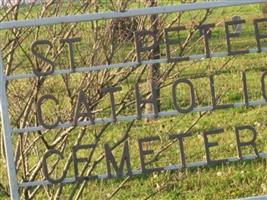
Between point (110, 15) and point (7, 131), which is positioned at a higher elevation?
point (110, 15)

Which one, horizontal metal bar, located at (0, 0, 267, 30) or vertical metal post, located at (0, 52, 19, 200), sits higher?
horizontal metal bar, located at (0, 0, 267, 30)

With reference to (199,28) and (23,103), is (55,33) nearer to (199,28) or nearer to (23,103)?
(23,103)

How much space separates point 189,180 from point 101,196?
818 mm

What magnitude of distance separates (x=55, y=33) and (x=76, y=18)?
731 millimetres

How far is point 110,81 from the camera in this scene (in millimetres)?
4070

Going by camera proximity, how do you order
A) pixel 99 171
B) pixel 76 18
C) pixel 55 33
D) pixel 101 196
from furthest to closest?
pixel 99 171, pixel 101 196, pixel 55 33, pixel 76 18

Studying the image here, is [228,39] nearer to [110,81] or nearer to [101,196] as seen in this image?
[110,81]

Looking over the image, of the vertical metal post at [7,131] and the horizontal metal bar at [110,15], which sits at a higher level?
the horizontal metal bar at [110,15]

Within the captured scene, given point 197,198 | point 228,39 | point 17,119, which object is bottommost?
point 197,198

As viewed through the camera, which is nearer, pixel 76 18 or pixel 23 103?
pixel 76 18

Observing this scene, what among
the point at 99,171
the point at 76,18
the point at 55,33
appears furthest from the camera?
the point at 99,171

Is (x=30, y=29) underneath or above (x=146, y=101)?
above

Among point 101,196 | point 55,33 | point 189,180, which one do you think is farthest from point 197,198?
point 55,33

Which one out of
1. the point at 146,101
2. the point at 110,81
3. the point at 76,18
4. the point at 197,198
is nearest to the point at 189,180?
the point at 197,198
